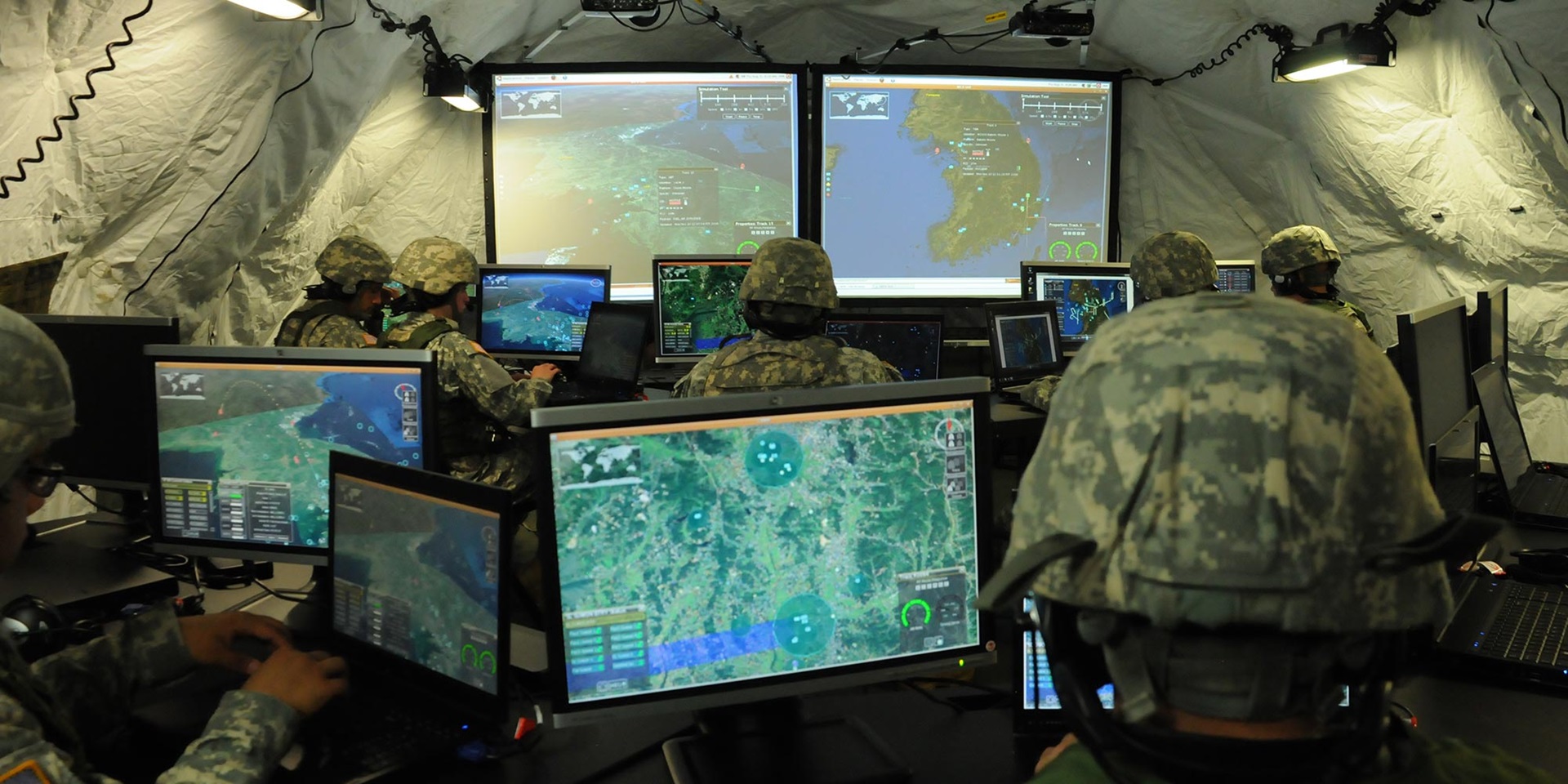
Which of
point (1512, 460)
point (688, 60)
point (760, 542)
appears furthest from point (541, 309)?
point (1512, 460)

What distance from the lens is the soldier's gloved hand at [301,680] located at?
129cm

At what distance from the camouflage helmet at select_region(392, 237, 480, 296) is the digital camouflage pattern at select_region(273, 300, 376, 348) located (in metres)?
0.44

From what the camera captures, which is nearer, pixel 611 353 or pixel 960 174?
pixel 611 353

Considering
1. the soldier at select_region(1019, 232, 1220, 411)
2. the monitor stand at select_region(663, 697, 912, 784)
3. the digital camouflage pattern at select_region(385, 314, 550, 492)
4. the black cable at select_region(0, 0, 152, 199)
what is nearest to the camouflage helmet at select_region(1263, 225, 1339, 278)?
the soldier at select_region(1019, 232, 1220, 411)

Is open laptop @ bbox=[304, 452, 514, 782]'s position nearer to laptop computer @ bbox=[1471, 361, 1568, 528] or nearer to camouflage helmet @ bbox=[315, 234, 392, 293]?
laptop computer @ bbox=[1471, 361, 1568, 528]

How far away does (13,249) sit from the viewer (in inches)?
111

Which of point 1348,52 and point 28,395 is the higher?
point 1348,52

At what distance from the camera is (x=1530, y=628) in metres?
1.71

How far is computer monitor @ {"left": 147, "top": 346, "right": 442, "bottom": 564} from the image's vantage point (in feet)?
6.08

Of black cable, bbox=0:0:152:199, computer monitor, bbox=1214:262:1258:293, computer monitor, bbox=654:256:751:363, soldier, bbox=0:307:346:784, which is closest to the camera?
soldier, bbox=0:307:346:784

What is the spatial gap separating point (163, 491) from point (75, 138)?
1.65 meters

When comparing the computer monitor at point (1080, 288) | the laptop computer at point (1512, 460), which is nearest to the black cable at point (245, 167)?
the computer monitor at point (1080, 288)

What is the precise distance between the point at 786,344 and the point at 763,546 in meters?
1.56

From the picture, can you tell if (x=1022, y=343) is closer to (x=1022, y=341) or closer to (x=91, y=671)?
(x=1022, y=341)
